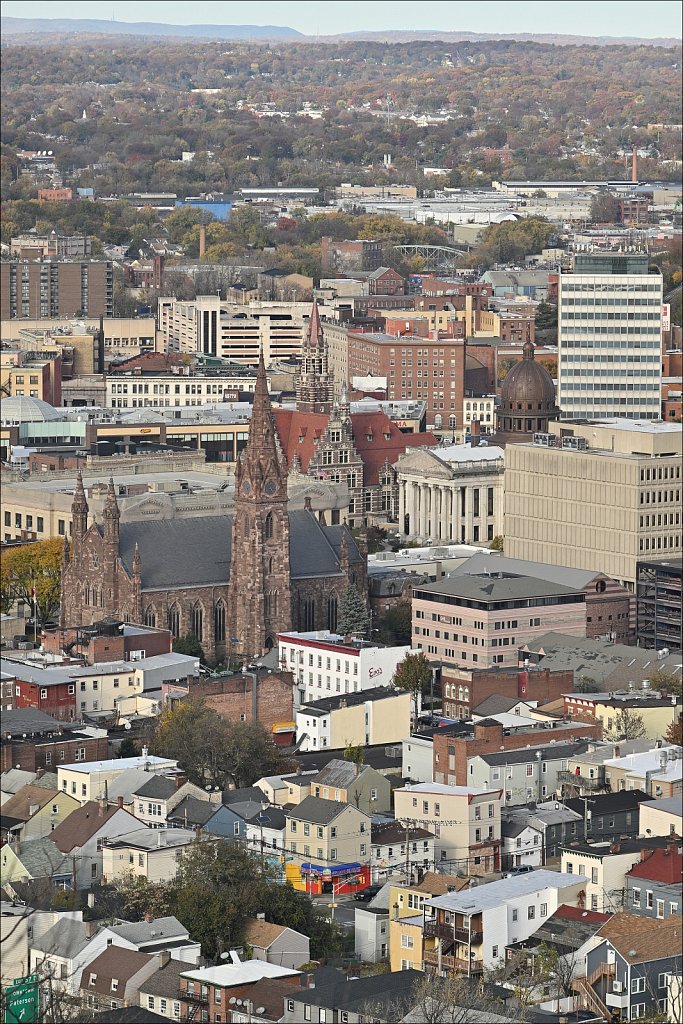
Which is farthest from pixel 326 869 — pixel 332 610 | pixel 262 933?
pixel 332 610

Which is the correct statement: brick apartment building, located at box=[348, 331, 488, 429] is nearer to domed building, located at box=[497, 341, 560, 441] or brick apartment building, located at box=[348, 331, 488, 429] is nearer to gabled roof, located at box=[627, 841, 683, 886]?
domed building, located at box=[497, 341, 560, 441]

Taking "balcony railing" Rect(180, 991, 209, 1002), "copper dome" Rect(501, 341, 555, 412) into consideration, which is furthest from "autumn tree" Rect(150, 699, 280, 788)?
"copper dome" Rect(501, 341, 555, 412)

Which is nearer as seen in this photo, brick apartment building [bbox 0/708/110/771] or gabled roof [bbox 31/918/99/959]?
gabled roof [bbox 31/918/99/959]

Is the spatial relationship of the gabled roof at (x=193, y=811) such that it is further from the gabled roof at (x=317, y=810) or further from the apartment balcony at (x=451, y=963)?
the apartment balcony at (x=451, y=963)

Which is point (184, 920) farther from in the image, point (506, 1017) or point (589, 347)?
point (589, 347)

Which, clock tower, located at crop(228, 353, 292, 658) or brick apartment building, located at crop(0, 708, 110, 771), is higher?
clock tower, located at crop(228, 353, 292, 658)

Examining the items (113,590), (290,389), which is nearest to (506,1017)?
(113,590)

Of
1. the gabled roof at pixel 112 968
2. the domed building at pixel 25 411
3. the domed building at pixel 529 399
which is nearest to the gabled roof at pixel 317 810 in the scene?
the gabled roof at pixel 112 968
